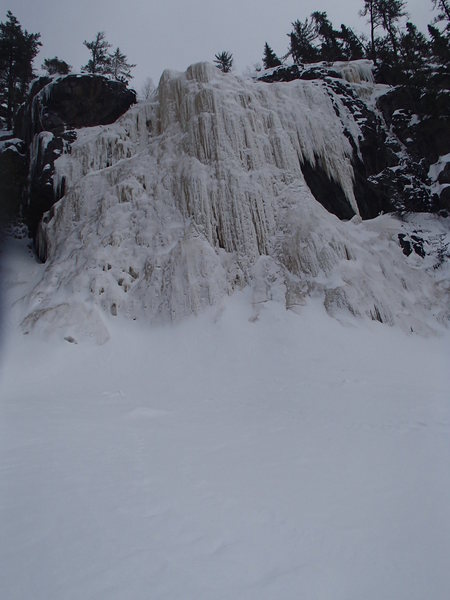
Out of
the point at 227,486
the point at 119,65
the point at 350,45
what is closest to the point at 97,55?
the point at 119,65

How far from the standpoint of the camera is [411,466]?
4539mm

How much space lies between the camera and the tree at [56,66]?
29.7m

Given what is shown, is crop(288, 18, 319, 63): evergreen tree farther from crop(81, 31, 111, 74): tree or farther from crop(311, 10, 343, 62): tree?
crop(81, 31, 111, 74): tree

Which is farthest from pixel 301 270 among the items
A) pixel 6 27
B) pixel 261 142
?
pixel 6 27

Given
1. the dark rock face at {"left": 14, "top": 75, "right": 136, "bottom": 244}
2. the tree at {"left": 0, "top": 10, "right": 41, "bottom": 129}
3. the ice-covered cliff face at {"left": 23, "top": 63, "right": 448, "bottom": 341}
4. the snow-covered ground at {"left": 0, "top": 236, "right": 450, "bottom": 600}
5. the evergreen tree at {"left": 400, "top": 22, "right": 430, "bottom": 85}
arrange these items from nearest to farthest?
the snow-covered ground at {"left": 0, "top": 236, "right": 450, "bottom": 600}
the ice-covered cliff face at {"left": 23, "top": 63, "right": 448, "bottom": 341}
the dark rock face at {"left": 14, "top": 75, "right": 136, "bottom": 244}
the evergreen tree at {"left": 400, "top": 22, "right": 430, "bottom": 85}
the tree at {"left": 0, "top": 10, "right": 41, "bottom": 129}

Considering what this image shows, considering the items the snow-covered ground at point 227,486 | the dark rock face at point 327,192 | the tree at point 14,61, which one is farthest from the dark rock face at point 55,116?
the snow-covered ground at point 227,486

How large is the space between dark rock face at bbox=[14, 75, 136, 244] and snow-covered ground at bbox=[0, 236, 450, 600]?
13038 mm

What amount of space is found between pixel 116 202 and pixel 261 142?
819 centimetres

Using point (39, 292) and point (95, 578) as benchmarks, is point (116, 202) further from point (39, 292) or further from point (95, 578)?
point (95, 578)

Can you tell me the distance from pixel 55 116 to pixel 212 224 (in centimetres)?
1314

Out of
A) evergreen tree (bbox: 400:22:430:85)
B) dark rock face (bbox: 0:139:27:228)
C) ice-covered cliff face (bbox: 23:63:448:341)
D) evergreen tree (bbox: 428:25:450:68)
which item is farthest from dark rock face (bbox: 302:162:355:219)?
dark rock face (bbox: 0:139:27:228)

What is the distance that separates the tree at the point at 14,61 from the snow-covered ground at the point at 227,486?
90.3ft

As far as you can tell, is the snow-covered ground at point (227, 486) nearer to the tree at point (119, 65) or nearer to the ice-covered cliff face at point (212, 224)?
the ice-covered cliff face at point (212, 224)

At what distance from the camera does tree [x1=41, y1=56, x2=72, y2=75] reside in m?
29.7
